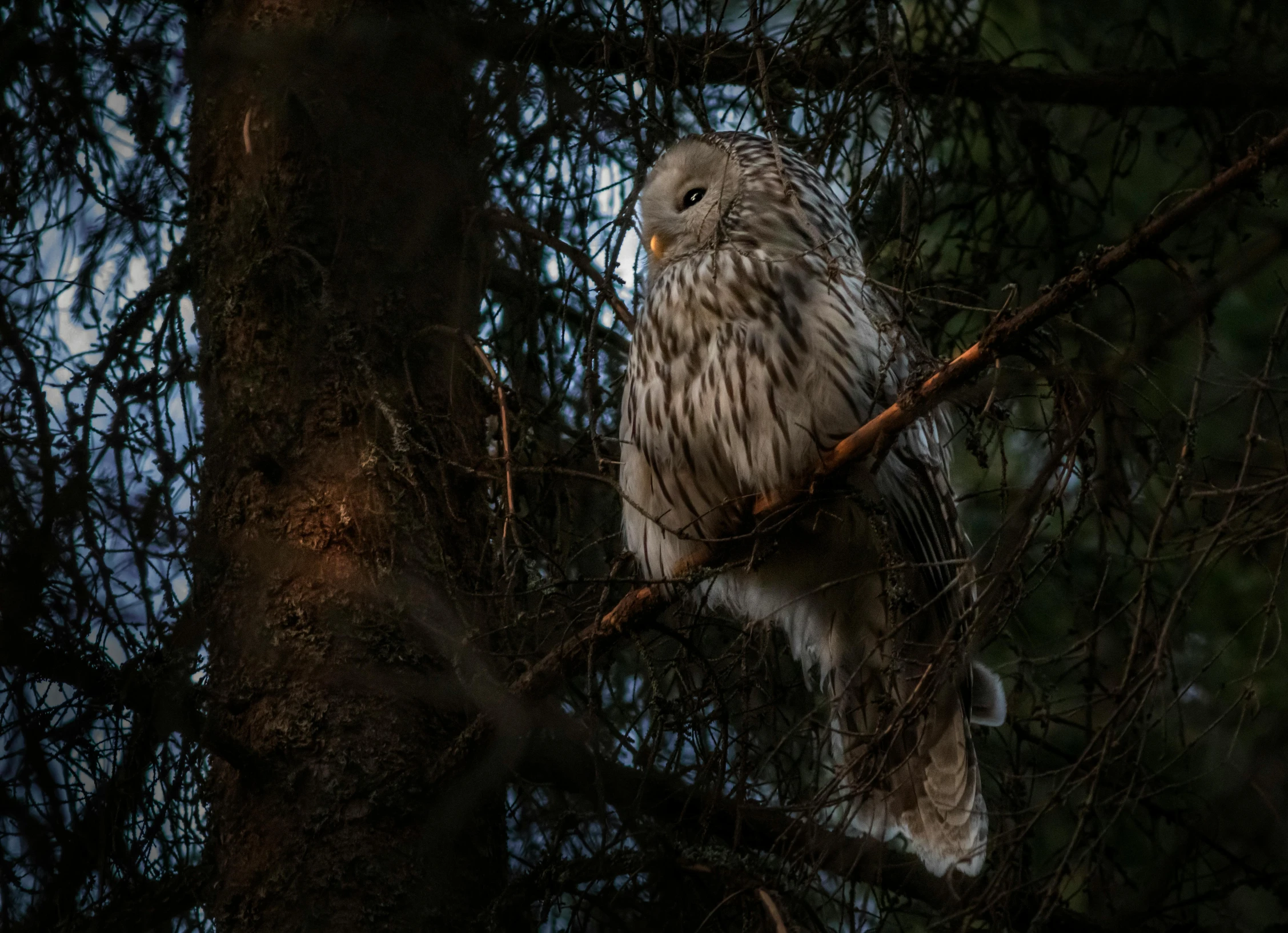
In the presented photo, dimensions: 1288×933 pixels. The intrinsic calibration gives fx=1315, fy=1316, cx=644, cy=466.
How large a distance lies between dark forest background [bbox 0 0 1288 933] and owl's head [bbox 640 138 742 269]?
124mm

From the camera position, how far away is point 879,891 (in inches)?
129

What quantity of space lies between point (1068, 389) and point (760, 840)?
4.22ft

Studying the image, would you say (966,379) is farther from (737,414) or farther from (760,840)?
(760,840)

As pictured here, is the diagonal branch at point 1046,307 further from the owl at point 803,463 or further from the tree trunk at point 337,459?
the tree trunk at point 337,459

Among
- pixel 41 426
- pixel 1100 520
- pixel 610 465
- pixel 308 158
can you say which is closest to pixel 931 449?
pixel 1100 520

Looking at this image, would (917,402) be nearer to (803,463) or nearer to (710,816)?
(803,463)

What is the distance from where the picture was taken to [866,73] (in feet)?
10.5

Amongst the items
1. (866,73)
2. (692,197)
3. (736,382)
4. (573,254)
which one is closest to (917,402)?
(736,382)

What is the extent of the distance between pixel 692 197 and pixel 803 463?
1.06 m

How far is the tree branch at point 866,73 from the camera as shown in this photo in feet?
9.29

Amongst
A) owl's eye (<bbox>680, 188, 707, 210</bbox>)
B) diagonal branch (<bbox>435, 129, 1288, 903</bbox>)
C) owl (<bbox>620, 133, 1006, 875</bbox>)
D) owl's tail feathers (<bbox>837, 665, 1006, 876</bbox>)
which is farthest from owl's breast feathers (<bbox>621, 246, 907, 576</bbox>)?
owl's tail feathers (<bbox>837, 665, 1006, 876</bbox>)

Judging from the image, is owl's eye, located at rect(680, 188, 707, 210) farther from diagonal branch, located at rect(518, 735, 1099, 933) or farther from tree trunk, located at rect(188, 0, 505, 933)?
diagonal branch, located at rect(518, 735, 1099, 933)

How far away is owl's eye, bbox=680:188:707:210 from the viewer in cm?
366

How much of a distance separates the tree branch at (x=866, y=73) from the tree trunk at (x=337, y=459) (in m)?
0.24
